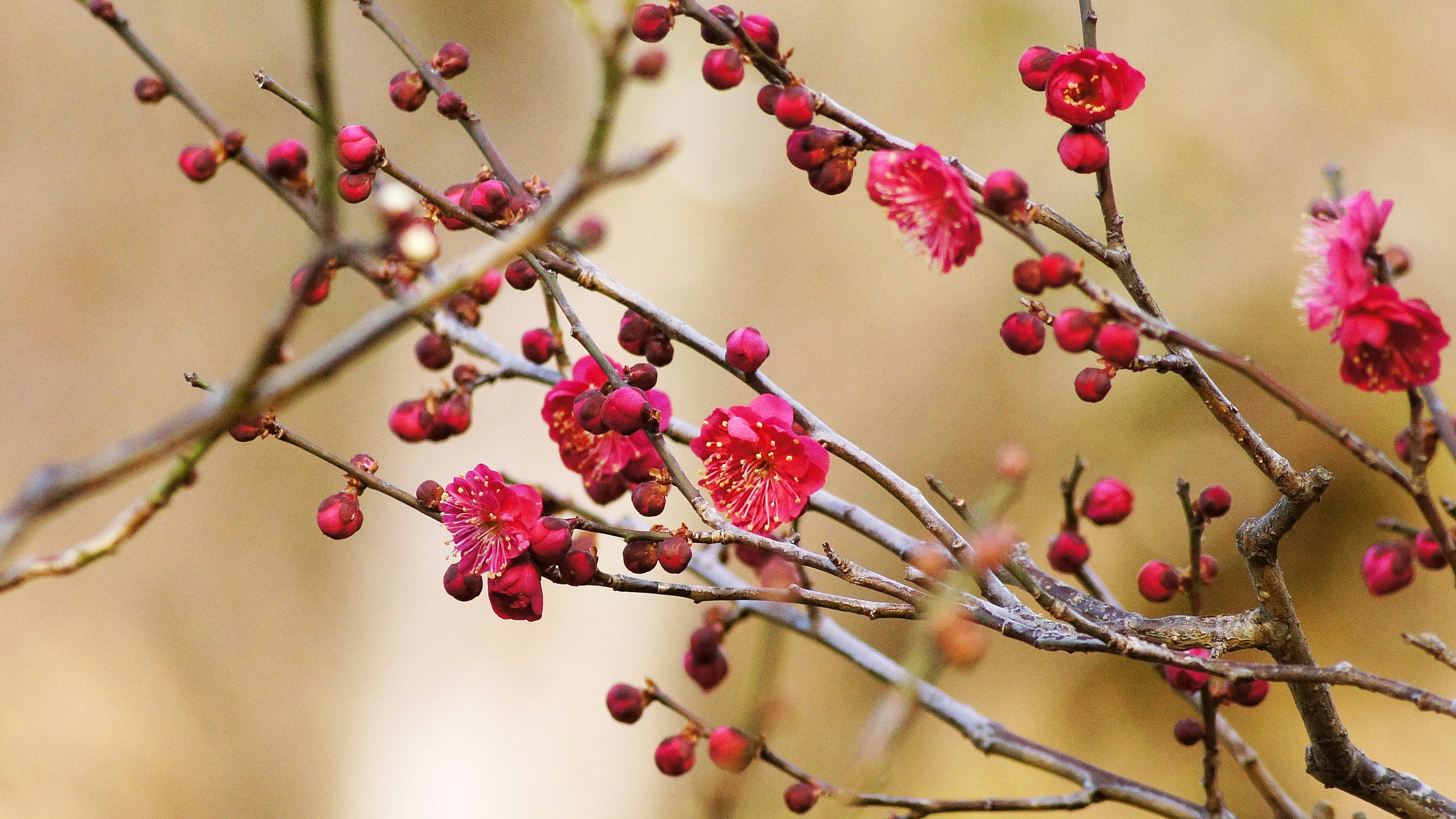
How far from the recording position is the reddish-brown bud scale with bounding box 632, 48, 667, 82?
0.32 metres

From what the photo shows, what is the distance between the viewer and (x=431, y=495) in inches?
19.5

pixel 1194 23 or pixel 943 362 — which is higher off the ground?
pixel 1194 23

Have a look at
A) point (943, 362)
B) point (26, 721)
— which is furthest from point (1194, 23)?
point (26, 721)

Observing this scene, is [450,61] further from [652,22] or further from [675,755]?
[675,755]

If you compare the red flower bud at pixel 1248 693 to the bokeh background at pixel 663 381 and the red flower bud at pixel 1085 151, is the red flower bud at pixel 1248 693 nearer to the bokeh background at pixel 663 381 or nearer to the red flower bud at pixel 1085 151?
the red flower bud at pixel 1085 151

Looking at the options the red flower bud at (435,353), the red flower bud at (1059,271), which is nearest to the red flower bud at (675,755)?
the red flower bud at (435,353)

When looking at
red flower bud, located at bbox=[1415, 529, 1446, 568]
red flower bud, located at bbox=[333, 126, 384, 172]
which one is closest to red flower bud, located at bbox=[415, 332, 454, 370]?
red flower bud, located at bbox=[333, 126, 384, 172]

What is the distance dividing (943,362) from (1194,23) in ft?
1.96

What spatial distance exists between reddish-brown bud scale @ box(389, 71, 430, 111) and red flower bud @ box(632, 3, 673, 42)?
128mm

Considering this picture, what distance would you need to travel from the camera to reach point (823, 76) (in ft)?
5.87

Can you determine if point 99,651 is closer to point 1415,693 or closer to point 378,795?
point 378,795

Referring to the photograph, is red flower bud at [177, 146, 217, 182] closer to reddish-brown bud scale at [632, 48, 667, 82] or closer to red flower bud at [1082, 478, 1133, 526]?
reddish-brown bud scale at [632, 48, 667, 82]

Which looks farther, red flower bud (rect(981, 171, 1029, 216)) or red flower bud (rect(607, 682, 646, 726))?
red flower bud (rect(607, 682, 646, 726))

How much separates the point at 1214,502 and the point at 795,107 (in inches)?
13.3
